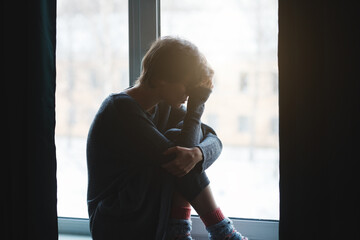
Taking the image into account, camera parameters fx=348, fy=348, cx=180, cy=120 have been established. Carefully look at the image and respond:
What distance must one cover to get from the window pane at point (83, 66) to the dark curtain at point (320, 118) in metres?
0.74

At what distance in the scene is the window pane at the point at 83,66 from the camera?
1.52 m

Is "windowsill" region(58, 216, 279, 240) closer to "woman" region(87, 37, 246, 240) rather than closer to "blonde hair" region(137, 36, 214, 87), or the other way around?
"woman" region(87, 37, 246, 240)

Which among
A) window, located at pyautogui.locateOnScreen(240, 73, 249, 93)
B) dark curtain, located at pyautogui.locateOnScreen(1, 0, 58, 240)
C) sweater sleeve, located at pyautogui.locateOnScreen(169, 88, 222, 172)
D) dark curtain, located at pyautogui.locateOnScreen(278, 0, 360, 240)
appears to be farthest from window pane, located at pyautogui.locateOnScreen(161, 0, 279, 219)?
dark curtain, located at pyautogui.locateOnScreen(1, 0, 58, 240)

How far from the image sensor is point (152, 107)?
4.31 ft

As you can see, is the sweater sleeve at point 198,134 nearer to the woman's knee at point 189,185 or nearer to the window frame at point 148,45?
the woman's knee at point 189,185

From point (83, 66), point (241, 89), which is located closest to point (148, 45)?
point (83, 66)

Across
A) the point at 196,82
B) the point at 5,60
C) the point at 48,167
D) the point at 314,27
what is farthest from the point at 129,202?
the point at 314,27

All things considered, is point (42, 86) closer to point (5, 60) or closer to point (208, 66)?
point (5, 60)

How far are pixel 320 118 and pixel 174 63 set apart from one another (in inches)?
19.8

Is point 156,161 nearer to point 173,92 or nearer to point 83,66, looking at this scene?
point 173,92

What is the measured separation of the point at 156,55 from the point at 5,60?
0.53 meters

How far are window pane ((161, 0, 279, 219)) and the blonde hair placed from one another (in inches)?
10.1

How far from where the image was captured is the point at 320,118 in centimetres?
107

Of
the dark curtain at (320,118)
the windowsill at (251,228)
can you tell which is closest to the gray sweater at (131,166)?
the dark curtain at (320,118)
